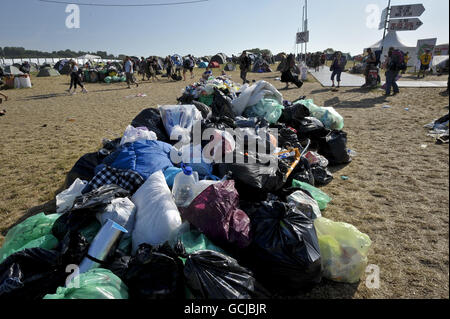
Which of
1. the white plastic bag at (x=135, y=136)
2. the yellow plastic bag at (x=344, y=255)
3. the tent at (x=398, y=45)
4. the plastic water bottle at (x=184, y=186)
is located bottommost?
the yellow plastic bag at (x=344, y=255)

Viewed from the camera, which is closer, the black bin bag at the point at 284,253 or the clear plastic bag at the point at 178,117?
the black bin bag at the point at 284,253

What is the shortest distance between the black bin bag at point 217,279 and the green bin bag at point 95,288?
13.9 inches

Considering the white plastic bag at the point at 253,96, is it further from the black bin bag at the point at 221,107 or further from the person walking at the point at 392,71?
the person walking at the point at 392,71

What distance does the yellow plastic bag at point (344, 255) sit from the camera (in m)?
1.71

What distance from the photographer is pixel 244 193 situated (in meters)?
2.28

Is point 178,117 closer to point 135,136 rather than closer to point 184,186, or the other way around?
point 135,136

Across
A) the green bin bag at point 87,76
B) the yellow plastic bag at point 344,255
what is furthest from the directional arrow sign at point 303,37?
the yellow plastic bag at point 344,255

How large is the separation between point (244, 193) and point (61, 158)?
3252 mm

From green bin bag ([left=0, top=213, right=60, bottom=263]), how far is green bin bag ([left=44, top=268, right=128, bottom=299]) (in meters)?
0.58

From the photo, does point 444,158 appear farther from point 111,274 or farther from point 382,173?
point 111,274

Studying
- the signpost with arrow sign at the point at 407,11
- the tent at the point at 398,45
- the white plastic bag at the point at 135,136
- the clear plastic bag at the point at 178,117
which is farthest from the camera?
the tent at the point at 398,45

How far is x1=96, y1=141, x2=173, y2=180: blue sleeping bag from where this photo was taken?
2.41m

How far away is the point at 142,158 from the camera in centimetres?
251
